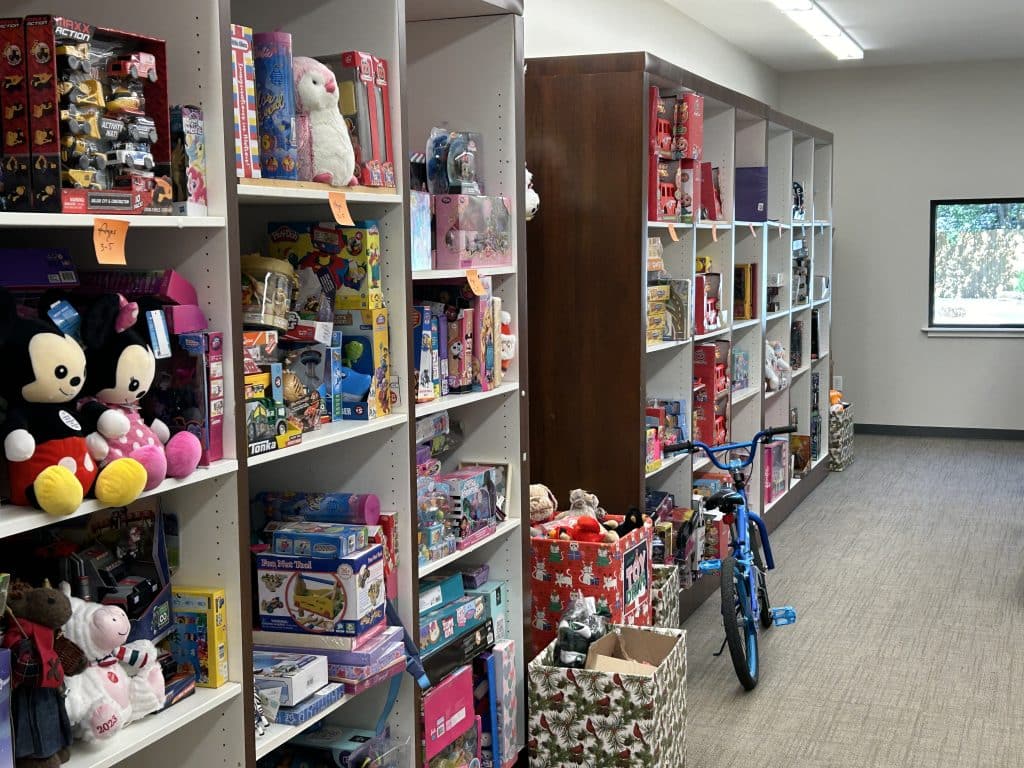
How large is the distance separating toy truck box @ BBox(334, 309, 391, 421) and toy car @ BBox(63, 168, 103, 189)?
816 millimetres

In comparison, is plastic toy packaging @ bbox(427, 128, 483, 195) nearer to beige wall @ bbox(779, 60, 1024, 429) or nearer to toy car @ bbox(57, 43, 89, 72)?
toy car @ bbox(57, 43, 89, 72)

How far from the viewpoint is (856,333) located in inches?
368

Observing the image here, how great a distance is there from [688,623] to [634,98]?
6.86 ft

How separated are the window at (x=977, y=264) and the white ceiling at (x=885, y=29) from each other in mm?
1177

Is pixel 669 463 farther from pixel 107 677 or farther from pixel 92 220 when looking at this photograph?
pixel 92 220

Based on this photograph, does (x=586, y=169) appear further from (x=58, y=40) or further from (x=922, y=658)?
(x=58, y=40)

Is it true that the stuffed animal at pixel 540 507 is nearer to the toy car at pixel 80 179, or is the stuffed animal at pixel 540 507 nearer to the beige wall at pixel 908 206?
the toy car at pixel 80 179

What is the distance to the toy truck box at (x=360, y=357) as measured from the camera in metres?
2.37

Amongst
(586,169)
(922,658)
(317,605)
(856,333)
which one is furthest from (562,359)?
(856,333)

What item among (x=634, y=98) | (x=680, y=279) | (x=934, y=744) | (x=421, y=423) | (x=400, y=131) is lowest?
(x=934, y=744)

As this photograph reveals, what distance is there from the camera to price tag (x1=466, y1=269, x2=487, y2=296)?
2779 millimetres

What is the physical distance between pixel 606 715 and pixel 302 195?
5.22ft

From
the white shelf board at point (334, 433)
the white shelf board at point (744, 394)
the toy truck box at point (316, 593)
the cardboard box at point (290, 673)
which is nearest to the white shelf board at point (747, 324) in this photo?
the white shelf board at point (744, 394)

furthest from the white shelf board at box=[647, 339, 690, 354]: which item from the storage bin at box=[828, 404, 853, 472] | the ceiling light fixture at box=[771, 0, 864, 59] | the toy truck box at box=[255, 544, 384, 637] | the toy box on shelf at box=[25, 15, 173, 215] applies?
the storage bin at box=[828, 404, 853, 472]
